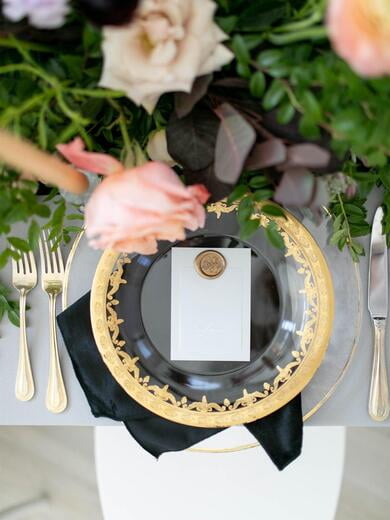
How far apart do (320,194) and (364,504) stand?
1191mm

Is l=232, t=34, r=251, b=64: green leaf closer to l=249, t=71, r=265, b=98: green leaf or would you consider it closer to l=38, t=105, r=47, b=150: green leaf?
l=249, t=71, r=265, b=98: green leaf

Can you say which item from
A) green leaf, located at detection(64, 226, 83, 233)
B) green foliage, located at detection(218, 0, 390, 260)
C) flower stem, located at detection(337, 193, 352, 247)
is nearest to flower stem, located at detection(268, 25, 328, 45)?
green foliage, located at detection(218, 0, 390, 260)

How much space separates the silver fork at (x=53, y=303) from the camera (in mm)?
717

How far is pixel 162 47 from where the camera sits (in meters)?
0.41

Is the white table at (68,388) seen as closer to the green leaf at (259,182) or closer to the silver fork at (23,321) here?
the silver fork at (23,321)

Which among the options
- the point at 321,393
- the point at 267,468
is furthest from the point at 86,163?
the point at 267,468

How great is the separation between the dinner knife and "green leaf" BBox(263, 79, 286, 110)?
0.33 metres

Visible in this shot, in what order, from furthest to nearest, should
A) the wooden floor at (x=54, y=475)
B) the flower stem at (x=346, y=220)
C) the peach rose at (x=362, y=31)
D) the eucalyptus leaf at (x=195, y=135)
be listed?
the wooden floor at (x=54, y=475) < the flower stem at (x=346, y=220) < the eucalyptus leaf at (x=195, y=135) < the peach rose at (x=362, y=31)

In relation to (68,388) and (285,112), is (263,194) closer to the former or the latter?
(285,112)

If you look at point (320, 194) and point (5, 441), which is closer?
point (320, 194)

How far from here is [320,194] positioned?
446 mm

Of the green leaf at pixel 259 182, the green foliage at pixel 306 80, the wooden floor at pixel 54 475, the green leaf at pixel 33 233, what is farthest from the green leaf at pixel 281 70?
the wooden floor at pixel 54 475

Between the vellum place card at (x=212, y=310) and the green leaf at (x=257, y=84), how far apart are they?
0.28 m

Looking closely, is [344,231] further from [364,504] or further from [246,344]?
[364,504]
